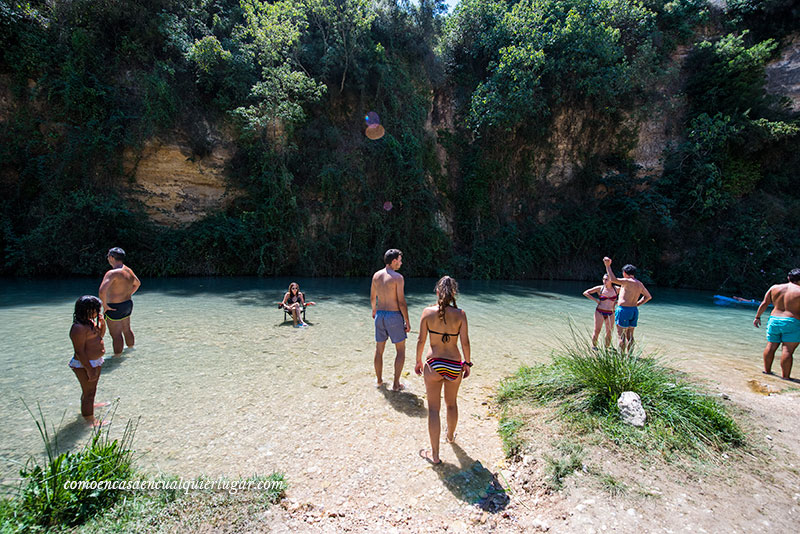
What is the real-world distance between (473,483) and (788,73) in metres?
30.6

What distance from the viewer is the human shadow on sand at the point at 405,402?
4316 millimetres

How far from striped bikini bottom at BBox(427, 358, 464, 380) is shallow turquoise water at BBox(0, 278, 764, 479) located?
1.48 meters

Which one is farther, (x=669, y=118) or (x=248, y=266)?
(x=669, y=118)

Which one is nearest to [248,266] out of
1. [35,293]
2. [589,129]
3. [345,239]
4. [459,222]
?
[345,239]

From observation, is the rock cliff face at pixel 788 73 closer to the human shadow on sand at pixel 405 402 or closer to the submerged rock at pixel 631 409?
the submerged rock at pixel 631 409

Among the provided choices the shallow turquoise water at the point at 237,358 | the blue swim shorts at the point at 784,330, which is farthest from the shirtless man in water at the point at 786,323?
the shallow turquoise water at the point at 237,358

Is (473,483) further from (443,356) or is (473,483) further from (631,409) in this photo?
(631,409)

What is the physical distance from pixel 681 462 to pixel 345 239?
16553 mm

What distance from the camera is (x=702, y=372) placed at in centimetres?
596

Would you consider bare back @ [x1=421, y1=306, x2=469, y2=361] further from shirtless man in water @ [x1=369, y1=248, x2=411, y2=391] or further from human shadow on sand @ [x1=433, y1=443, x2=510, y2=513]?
shirtless man in water @ [x1=369, y1=248, x2=411, y2=391]

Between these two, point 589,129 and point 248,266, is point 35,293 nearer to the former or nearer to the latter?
point 248,266

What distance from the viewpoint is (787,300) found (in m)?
5.93

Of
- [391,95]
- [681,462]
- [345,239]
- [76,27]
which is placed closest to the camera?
[681,462]

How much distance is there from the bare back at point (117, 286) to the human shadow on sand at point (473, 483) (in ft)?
18.2
